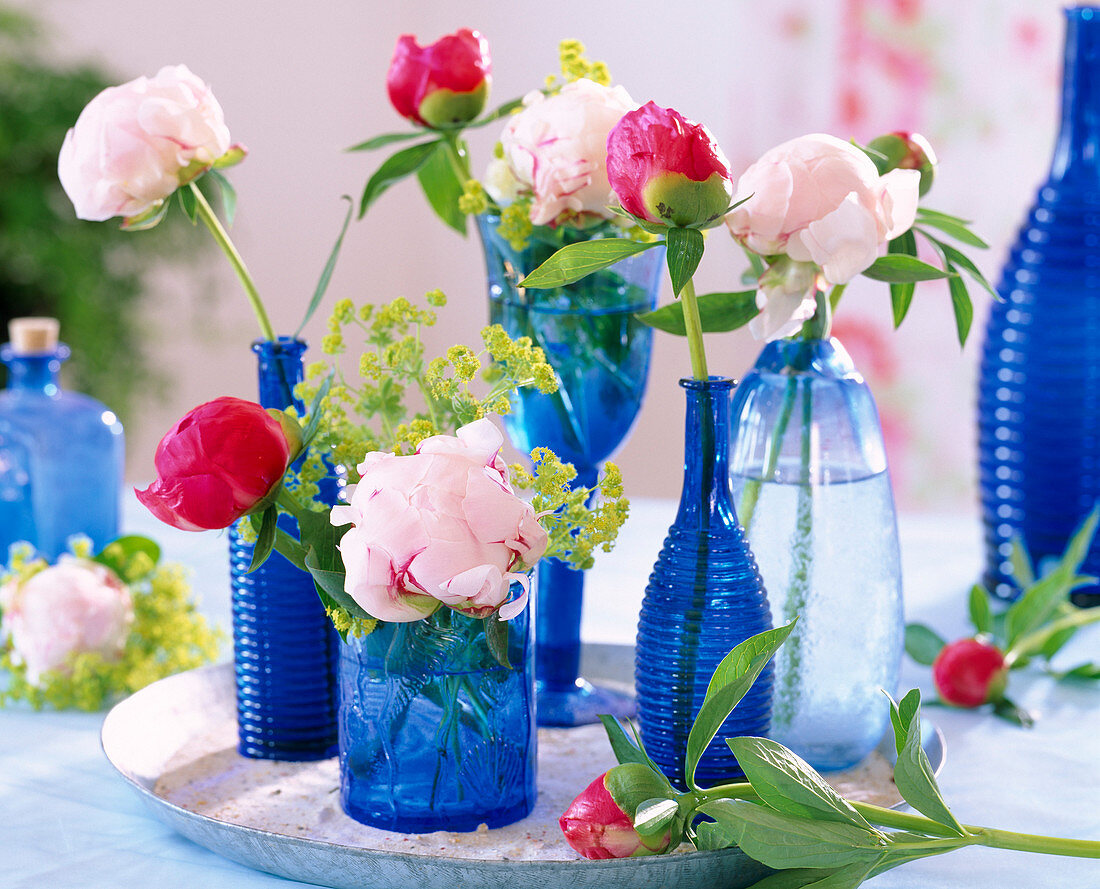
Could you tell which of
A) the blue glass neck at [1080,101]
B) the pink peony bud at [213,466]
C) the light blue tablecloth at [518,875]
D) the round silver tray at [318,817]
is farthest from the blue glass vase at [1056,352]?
the pink peony bud at [213,466]

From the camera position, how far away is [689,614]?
637mm

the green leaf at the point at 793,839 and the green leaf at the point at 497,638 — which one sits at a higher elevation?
the green leaf at the point at 497,638

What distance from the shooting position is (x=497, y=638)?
0.61 meters

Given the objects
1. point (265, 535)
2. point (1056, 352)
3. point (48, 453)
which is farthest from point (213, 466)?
point (1056, 352)

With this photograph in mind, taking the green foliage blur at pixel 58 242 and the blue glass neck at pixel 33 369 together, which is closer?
the blue glass neck at pixel 33 369

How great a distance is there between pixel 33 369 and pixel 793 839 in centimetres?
78

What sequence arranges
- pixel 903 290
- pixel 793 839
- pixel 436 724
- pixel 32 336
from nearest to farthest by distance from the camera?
pixel 793 839, pixel 436 724, pixel 903 290, pixel 32 336

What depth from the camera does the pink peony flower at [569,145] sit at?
0.69 metres

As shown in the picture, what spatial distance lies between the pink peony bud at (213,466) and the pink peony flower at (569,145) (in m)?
0.22

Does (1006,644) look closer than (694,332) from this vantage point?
No

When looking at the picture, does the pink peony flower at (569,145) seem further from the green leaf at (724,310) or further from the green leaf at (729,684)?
the green leaf at (729,684)

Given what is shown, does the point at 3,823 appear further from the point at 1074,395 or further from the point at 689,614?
the point at 1074,395

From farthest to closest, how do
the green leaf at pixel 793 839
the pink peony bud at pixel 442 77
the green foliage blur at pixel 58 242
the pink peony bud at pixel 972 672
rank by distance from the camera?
the green foliage blur at pixel 58 242 → the pink peony bud at pixel 972 672 → the pink peony bud at pixel 442 77 → the green leaf at pixel 793 839

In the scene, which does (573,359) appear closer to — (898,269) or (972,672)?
(898,269)
